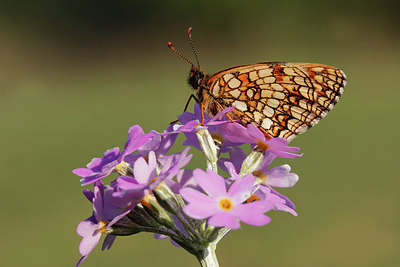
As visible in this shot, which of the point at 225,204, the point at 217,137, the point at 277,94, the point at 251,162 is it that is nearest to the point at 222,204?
the point at 225,204

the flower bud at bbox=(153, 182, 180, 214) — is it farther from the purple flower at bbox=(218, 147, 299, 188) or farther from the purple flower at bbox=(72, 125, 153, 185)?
the purple flower at bbox=(218, 147, 299, 188)

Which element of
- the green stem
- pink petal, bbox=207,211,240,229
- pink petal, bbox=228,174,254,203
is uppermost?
pink petal, bbox=228,174,254,203

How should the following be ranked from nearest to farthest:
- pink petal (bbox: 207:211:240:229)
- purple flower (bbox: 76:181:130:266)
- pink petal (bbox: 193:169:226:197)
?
1. pink petal (bbox: 207:211:240:229)
2. pink petal (bbox: 193:169:226:197)
3. purple flower (bbox: 76:181:130:266)

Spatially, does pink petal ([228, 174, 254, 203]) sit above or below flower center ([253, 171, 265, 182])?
above

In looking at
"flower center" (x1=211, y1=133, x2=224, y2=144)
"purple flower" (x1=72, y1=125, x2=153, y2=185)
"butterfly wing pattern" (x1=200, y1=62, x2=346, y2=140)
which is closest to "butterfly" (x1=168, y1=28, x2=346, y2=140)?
"butterfly wing pattern" (x1=200, y1=62, x2=346, y2=140)

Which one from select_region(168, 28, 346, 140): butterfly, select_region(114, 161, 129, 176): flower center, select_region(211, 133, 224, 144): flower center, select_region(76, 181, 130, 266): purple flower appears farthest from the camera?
select_region(168, 28, 346, 140): butterfly
